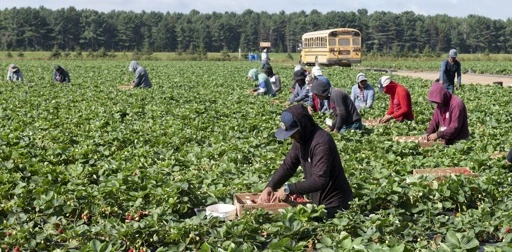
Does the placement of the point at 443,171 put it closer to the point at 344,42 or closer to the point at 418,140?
the point at 418,140

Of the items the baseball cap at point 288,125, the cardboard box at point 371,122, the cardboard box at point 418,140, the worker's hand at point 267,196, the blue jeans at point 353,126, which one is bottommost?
the cardboard box at point 371,122

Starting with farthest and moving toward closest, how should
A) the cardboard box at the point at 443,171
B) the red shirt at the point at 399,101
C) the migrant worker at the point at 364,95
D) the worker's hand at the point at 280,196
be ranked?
the migrant worker at the point at 364,95, the red shirt at the point at 399,101, the cardboard box at the point at 443,171, the worker's hand at the point at 280,196

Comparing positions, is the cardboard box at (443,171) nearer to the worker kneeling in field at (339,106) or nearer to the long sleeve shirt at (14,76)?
the worker kneeling in field at (339,106)

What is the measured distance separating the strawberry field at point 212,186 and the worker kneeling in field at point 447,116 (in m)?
0.24

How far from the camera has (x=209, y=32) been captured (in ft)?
358

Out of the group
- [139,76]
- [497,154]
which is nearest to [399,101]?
[497,154]

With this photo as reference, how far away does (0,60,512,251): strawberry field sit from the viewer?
188 inches

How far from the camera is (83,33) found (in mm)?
102250

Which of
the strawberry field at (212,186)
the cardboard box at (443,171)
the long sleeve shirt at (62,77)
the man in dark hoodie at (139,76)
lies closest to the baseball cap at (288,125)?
the strawberry field at (212,186)

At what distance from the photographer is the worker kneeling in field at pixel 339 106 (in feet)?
31.0

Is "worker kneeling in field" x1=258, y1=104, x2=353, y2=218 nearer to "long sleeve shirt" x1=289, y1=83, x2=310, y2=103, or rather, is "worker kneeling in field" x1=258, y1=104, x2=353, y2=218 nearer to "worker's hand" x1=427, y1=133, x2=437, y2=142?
"worker's hand" x1=427, y1=133, x2=437, y2=142

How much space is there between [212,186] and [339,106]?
398 cm

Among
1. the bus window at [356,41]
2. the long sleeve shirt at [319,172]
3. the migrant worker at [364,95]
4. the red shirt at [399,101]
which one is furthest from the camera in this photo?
the bus window at [356,41]

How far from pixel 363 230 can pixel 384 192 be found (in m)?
1.04
